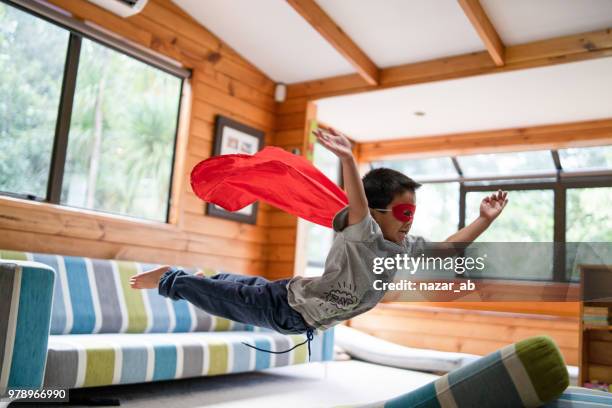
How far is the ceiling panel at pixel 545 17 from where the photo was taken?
3895mm

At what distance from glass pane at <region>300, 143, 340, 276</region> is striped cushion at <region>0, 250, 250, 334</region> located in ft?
9.67

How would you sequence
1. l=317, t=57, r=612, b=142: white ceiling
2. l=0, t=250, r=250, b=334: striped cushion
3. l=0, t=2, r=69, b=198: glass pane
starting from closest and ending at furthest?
l=0, t=250, r=250, b=334: striped cushion → l=0, t=2, r=69, b=198: glass pane → l=317, t=57, r=612, b=142: white ceiling

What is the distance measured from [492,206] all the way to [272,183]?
1007mm

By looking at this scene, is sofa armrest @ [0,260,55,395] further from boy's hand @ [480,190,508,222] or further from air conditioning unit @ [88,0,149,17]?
air conditioning unit @ [88,0,149,17]

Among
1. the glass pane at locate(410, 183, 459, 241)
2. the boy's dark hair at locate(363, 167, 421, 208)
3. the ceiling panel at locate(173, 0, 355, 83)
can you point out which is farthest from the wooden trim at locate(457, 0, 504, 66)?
the glass pane at locate(410, 183, 459, 241)

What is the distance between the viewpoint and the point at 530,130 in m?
5.73

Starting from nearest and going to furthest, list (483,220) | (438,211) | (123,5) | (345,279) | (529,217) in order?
1. (345,279)
2. (483,220)
3. (123,5)
4. (529,217)
5. (438,211)

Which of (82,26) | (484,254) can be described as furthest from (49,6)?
(484,254)

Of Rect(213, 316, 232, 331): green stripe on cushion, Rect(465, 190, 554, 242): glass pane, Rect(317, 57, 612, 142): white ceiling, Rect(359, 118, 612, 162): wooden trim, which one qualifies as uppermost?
Rect(317, 57, 612, 142): white ceiling

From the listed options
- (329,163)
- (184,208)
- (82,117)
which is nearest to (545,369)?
(82,117)

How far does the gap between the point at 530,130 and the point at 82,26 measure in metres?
4.12

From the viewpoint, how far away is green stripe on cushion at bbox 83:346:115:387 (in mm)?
2889

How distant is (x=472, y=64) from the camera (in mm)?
4699

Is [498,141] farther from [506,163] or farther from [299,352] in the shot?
[299,352]
